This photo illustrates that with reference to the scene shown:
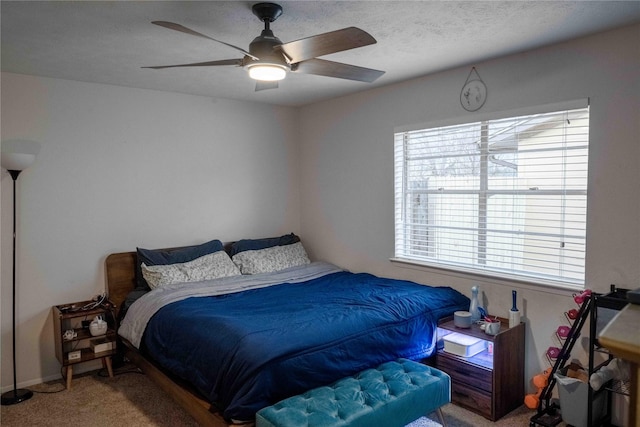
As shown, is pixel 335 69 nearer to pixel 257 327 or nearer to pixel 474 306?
pixel 257 327

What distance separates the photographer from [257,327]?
2576 millimetres

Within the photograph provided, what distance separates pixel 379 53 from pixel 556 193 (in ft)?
4.98

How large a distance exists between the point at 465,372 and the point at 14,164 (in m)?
3.43

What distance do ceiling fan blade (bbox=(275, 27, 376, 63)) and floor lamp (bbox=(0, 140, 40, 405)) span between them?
2201mm

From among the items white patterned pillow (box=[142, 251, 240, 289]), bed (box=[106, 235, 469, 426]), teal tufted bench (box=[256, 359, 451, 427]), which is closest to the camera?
teal tufted bench (box=[256, 359, 451, 427])

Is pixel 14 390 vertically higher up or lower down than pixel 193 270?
Answer: lower down

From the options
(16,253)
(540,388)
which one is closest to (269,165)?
(16,253)

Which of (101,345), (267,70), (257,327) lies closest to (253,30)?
(267,70)

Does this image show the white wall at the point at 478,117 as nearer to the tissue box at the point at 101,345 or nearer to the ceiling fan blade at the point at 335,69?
the ceiling fan blade at the point at 335,69

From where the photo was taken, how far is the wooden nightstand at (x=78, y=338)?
3270 mm

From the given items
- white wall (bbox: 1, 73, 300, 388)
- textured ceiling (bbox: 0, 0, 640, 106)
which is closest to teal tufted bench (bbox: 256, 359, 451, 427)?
textured ceiling (bbox: 0, 0, 640, 106)

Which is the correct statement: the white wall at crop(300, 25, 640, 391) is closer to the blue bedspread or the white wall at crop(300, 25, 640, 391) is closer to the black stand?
the blue bedspread

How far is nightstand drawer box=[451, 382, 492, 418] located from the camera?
2.78 m

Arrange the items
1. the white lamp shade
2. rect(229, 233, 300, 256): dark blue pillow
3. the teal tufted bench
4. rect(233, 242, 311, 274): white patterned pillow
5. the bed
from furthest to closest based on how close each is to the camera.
Result: 1. rect(229, 233, 300, 256): dark blue pillow
2. rect(233, 242, 311, 274): white patterned pillow
3. the white lamp shade
4. the bed
5. the teal tufted bench
